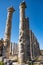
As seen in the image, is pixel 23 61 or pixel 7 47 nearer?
pixel 23 61

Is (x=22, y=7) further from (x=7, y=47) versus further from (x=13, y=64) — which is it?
(x=13, y=64)

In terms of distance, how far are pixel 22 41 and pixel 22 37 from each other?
527mm

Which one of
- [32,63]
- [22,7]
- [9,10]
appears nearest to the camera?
[32,63]

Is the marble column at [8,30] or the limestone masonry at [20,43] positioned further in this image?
the marble column at [8,30]

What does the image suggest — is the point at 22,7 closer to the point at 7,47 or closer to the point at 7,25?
the point at 7,25

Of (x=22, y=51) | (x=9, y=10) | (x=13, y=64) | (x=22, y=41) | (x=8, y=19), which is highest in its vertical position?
(x=9, y=10)

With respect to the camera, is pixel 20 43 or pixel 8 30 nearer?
pixel 20 43

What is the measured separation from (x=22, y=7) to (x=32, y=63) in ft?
26.2

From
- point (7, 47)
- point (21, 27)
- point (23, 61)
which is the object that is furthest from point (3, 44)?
point (23, 61)

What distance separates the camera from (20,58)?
1741cm

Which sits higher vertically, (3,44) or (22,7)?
(22,7)

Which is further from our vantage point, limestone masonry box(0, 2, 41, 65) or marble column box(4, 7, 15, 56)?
marble column box(4, 7, 15, 56)

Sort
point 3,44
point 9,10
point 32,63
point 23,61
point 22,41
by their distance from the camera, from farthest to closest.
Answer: point 9,10, point 3,44, point 22,41, point 23,61, point 32,63

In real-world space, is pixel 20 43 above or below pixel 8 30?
below
